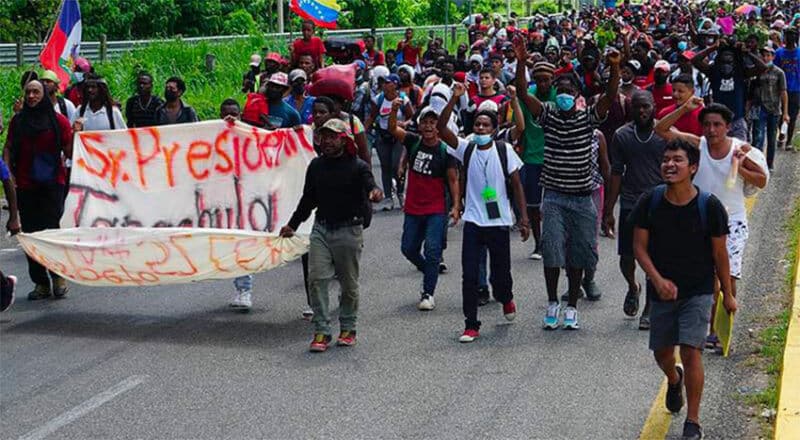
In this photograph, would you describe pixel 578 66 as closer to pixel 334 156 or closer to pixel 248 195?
pixel 248 195

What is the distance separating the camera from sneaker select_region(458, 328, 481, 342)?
9.55 metres

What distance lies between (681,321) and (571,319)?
8.38 ft

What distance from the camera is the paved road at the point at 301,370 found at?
7.64 m

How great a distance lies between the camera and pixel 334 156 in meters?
9.34

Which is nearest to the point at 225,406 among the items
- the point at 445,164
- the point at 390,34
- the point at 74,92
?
the point at 445,164

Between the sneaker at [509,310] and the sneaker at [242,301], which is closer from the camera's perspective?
the sneaker at [509,310]

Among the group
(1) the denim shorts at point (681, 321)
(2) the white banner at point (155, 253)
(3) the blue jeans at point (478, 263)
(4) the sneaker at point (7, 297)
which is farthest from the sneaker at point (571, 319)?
(4) the sneaker at point (7, 297)

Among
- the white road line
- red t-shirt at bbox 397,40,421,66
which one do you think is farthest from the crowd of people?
red t-shirt at bbox 397,40,421,66

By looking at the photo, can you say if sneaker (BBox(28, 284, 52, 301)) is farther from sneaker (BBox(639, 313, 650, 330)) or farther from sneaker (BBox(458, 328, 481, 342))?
sneaker (BBox(639, 313, 650, 330))

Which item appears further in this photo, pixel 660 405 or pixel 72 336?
pixel 72 336

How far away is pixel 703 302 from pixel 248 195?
479 cm

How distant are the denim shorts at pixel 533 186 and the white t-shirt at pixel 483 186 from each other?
8.13ft

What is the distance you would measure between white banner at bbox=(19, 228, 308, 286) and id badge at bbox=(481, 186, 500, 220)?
1384 millimetres

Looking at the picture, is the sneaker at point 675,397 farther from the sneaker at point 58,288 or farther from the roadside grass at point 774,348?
the sneaker at point 58,288
